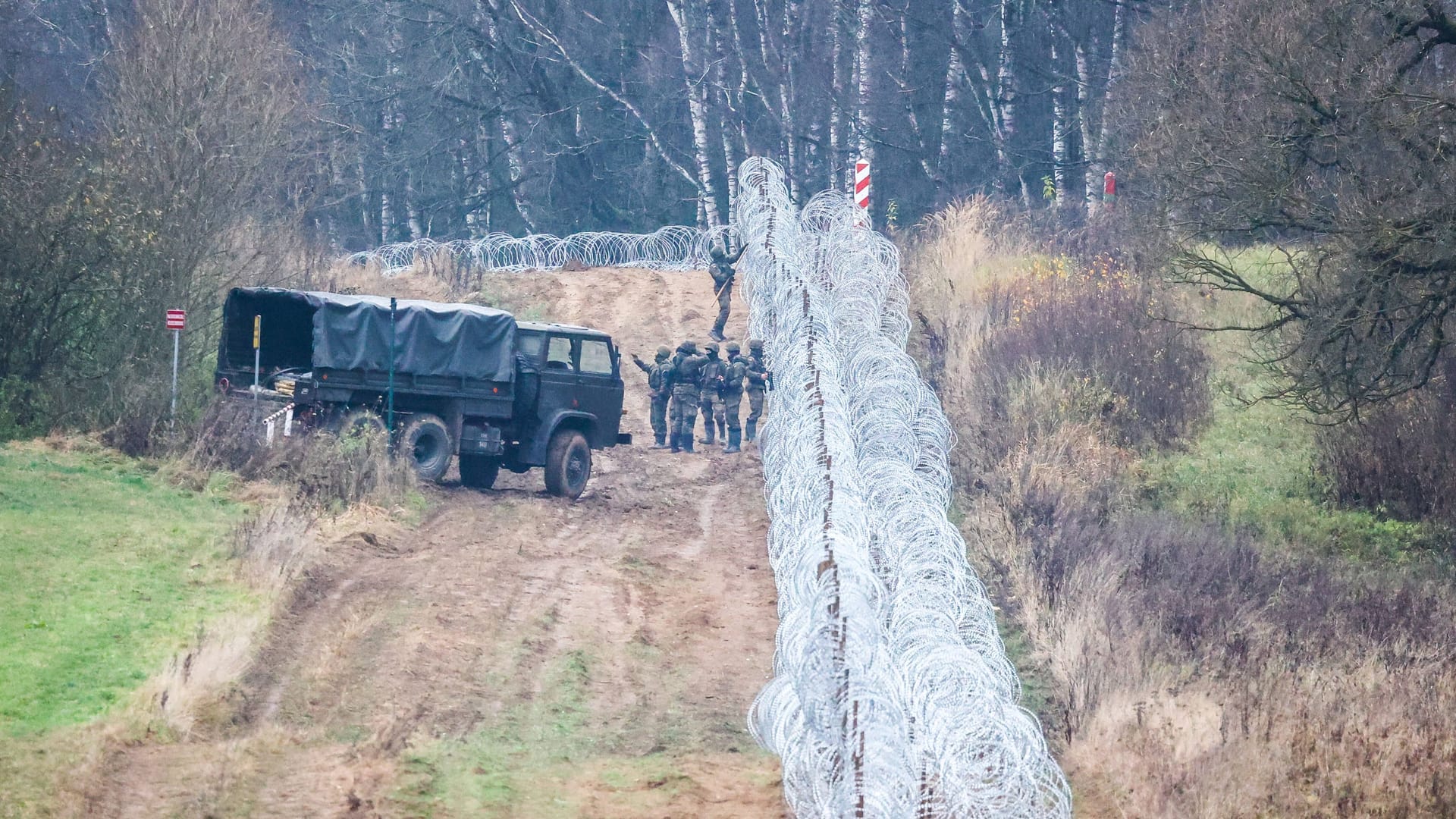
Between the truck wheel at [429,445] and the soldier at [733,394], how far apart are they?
539 cm

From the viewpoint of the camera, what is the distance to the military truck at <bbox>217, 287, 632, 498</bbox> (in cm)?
1655

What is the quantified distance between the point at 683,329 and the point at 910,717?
21.1 metres

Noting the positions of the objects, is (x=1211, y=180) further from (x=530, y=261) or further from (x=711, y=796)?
(x=530, y=261)

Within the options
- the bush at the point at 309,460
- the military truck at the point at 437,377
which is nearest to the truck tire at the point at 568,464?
the military truck at the point at 437,377

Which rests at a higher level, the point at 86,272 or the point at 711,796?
the point at 86,272

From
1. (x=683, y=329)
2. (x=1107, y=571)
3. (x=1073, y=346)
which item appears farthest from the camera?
(x=683, y=329)

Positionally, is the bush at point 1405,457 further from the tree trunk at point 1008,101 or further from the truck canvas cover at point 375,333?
the tree trunk at point 1008,101

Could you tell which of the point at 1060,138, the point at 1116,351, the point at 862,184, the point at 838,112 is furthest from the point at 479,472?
the point at 838,112

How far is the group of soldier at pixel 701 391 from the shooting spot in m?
21.6

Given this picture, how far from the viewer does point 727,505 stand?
17.7m

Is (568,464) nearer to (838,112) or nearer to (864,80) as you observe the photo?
(864,80)

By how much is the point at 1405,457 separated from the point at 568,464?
904cm

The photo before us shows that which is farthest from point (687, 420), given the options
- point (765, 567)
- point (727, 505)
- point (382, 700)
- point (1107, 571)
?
point (382, 700)

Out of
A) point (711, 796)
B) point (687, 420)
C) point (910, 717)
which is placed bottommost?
point (711, 796)
